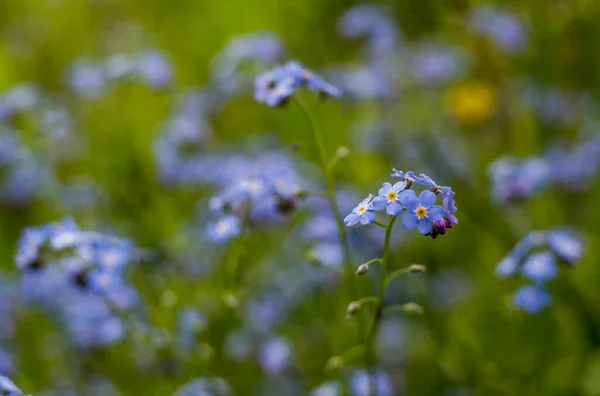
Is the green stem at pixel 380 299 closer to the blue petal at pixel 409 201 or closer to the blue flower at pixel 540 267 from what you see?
the blue petal at pixel 409 201

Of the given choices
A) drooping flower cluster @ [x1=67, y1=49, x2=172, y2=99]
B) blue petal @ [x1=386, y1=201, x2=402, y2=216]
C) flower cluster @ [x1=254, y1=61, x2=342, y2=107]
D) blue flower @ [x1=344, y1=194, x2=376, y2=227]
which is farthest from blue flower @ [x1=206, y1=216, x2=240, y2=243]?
drooping flower cluster @ [x1=67, y1=49, x2=172, y2=99]

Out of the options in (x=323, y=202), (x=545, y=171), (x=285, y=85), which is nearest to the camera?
(x=285, y=85)

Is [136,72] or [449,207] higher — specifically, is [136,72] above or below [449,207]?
→ above

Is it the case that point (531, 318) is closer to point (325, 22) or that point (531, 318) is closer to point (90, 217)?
point (90, 217)

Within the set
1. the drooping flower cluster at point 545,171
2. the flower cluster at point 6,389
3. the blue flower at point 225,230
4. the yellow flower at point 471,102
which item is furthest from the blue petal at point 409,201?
the yellow flower at point 471,102

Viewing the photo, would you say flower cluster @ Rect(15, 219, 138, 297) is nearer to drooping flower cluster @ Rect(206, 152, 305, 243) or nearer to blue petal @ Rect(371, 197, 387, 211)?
drooping flower cluster @ Rect(206, 152, 305, 243)

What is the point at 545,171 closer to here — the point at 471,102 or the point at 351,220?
the point at 351,220

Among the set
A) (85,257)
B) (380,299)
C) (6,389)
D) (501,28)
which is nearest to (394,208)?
(380,299)
